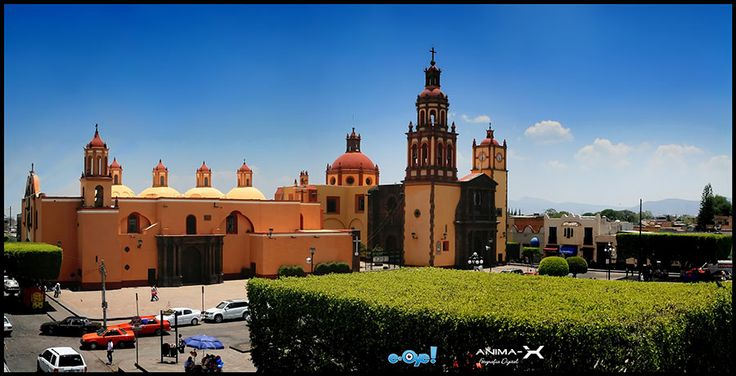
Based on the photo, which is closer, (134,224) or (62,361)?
(62,361)

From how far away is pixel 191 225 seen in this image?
47.2 metres

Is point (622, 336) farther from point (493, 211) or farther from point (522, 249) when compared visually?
point (522, 249)

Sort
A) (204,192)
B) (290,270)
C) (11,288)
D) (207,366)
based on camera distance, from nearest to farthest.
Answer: (207,366) → (11,288) → (290,270) → (204,192)

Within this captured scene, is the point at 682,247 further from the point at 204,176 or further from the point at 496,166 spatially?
the point at 204,176

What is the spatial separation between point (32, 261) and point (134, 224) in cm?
997

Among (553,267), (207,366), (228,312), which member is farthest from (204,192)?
(207,366)

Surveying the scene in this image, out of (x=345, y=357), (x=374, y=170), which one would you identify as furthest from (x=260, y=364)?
(x=374, y=170)

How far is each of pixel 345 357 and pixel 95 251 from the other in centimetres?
2916

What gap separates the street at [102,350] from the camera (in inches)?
941

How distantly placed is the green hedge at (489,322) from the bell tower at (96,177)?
24.9 metres

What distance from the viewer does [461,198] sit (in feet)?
190

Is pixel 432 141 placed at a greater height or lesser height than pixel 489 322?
greater

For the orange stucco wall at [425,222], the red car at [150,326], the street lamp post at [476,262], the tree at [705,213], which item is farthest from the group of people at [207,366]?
the tree at [705,213]

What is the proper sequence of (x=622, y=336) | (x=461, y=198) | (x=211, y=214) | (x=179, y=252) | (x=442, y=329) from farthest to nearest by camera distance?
(x=461, y=198) < (x=211, y=214) < (x=179, y=252) < (x=442, y=329) < (x=622, y=336)
